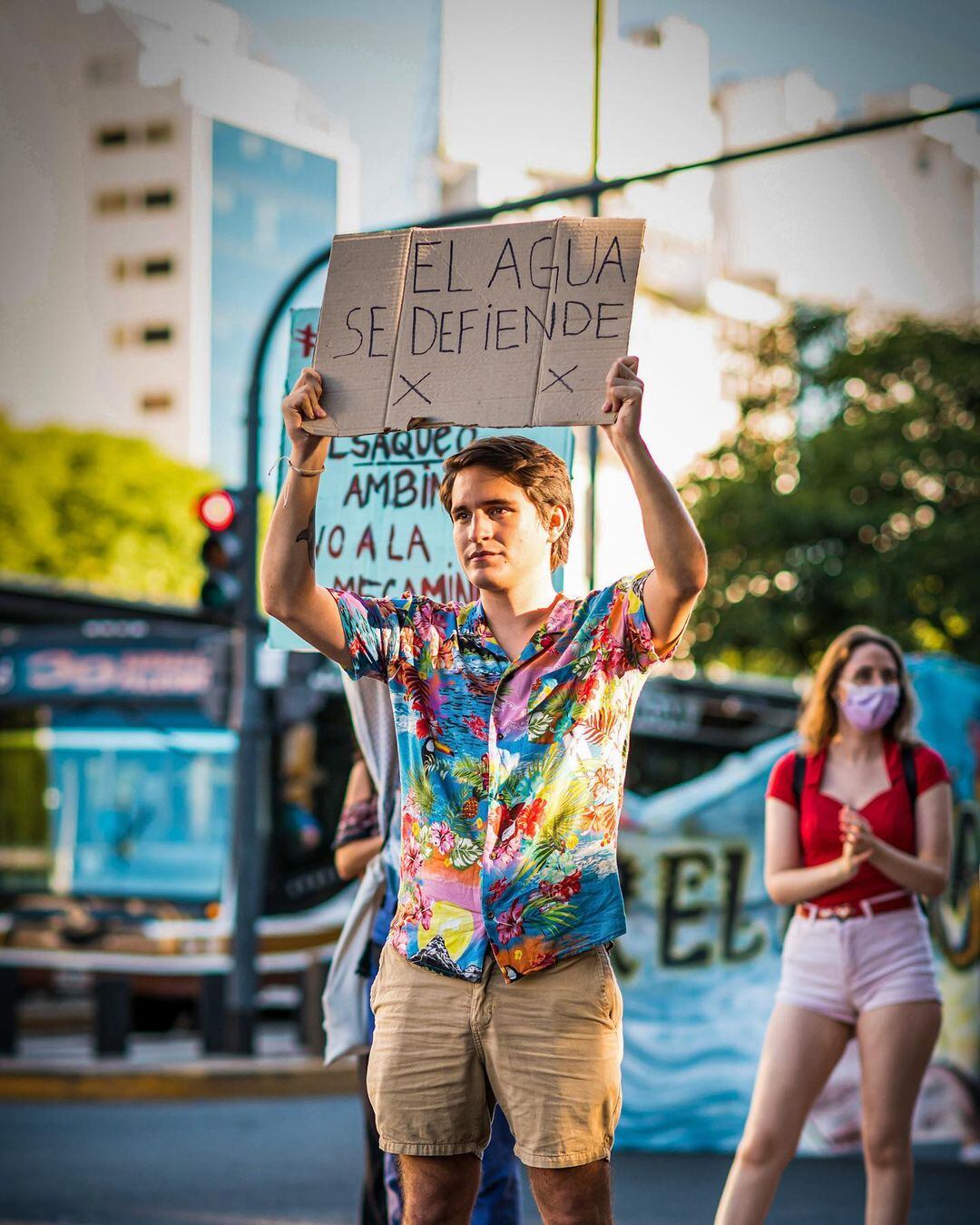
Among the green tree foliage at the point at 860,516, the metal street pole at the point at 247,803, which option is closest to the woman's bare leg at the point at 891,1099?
the metal street pole at the point at 247,803

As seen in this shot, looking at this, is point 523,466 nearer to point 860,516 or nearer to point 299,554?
point 299,554

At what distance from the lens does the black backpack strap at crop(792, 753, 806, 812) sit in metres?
5.00

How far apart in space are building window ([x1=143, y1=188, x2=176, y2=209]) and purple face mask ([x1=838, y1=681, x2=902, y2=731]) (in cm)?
7596

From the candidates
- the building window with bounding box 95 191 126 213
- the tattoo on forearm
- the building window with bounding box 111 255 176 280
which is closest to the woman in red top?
the tattoo on forearm

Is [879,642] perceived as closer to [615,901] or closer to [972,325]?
[615,901]

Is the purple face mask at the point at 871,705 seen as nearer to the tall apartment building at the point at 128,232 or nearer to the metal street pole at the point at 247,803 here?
the metal street pole at the point at 247,803

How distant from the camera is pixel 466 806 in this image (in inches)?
120

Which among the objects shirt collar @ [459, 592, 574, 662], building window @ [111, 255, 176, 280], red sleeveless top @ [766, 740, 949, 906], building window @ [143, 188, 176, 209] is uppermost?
building window @ [143, 188, 176, 209]

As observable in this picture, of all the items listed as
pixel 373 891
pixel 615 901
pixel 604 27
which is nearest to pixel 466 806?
pixel 615 901

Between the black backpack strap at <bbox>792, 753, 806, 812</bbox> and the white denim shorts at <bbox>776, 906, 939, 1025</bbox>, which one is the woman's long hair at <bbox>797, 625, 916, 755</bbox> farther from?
the white denim shorts at <bbox>776, 906, 939, 1025</bbox>

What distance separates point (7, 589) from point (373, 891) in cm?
1463

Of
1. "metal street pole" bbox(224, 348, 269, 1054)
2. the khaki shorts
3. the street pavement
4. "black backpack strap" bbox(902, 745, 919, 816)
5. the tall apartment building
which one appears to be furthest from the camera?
the tall apartment building

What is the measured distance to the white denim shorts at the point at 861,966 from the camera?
464 centimetres

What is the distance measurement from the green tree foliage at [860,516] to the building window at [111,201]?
5312 centimetres
